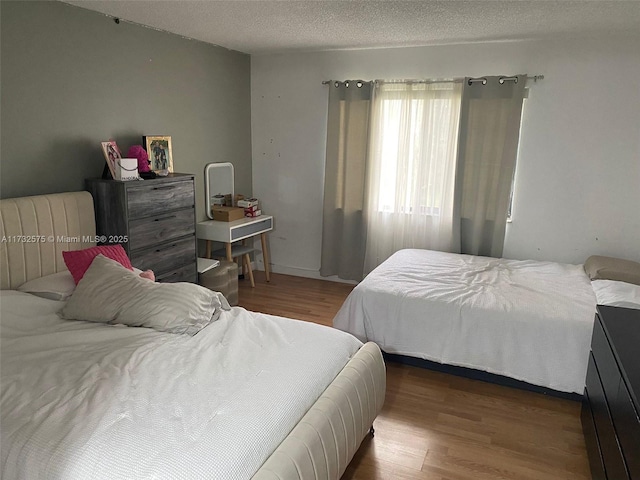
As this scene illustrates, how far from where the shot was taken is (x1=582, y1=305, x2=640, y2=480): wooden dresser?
5.33 ft

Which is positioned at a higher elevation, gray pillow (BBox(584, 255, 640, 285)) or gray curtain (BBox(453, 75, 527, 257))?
gray curtain (BBox(453, 75, 527, 257))

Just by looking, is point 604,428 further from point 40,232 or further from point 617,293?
point 40,232

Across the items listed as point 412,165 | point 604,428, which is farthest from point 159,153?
point 604,428

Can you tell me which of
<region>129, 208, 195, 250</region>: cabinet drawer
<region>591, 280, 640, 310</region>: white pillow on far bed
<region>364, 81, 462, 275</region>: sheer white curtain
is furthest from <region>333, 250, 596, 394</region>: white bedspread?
<region>129, 208, 195, 250</region>: cabinet drawer

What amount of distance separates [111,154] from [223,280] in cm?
140

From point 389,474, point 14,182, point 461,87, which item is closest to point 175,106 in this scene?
point 14,182

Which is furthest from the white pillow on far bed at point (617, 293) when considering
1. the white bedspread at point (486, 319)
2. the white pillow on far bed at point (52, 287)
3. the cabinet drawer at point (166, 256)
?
the cabinet drawer at point (166, 256)

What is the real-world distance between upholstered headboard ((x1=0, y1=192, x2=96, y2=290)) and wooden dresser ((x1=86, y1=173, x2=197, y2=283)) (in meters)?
0.12

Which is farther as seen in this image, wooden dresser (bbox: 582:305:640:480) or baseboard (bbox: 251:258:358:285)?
baseboard (bbox: 251:258:358:285)

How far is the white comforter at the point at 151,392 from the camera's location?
1.43m

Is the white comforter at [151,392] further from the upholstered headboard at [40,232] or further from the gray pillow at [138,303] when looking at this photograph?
the upholstered headboard at [40,232]

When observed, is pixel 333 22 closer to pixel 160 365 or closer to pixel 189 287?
pixel 189 287

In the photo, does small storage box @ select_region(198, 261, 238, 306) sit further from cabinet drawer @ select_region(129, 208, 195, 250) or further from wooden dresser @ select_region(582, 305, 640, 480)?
wooden dresser @ select_region(582, 305, 640, 480)

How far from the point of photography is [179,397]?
172 cm
